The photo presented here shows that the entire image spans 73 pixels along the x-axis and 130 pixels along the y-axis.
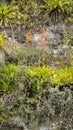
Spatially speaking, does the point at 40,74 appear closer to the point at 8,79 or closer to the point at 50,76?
the point at 50,76

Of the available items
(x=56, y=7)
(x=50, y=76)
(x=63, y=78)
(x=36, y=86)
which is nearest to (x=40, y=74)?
(x=50, y=76)

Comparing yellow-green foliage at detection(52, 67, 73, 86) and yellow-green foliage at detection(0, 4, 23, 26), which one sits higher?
yellow-green foliage at detection(0, 4, 23, 26)

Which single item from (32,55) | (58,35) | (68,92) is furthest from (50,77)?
(58,35)

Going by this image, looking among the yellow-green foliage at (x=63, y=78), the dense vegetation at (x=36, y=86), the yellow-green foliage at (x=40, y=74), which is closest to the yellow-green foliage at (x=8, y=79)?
the dense vegetation at (x=36, y=86)

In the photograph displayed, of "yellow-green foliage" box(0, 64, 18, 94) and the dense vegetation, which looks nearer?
the dense vegetation

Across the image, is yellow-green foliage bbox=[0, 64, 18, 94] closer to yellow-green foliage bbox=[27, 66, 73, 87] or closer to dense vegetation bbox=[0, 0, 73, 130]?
dense vegetation bbox=[0, 0, 73, 130]

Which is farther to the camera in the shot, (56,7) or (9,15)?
(56,7)

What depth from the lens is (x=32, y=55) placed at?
10172 mm

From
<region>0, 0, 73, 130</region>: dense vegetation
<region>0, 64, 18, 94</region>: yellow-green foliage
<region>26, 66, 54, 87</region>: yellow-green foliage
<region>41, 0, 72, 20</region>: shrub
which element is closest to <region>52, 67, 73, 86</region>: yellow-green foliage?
<region>0, 0, 73, 130</region>: dense vegetation

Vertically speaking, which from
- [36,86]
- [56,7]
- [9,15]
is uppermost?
[56,7]

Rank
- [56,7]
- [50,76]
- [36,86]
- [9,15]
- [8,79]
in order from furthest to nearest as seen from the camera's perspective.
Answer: [56,7]
[9,15]
[50,76]
[8,79]
[36,86]

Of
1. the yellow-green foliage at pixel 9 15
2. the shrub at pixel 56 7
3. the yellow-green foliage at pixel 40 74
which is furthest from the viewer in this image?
the shrub at pixel 56 7

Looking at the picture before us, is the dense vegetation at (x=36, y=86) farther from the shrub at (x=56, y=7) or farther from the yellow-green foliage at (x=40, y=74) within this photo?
the shrub at (x=56, y=7)

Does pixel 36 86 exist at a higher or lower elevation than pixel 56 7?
lower
